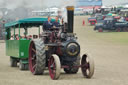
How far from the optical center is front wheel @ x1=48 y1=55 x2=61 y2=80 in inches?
408

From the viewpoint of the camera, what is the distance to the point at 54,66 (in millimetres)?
10750

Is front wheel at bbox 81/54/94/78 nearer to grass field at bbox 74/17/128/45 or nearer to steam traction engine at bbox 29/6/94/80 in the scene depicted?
steam traction engine at bbox 29/6/94/80

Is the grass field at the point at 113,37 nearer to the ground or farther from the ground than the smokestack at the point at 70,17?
nearer to the ground

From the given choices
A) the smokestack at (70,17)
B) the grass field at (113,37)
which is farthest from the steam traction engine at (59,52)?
the grass field at (113,37)

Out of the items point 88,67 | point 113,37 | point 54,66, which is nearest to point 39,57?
point 54,66

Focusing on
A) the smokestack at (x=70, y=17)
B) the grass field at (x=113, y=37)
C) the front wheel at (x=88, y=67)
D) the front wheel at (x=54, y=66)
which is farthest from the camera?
the grass field at (x=113, y=37)

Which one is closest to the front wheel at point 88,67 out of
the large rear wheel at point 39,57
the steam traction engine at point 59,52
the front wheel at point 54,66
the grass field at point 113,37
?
the steam traction engine at point 59,52

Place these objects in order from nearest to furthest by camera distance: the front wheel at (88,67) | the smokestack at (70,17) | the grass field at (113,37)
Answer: the front wheel at (88,67), the smokestack at (70,17), the grass field at (113,37)

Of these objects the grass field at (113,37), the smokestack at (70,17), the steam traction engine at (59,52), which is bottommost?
the grass field at (113,37)

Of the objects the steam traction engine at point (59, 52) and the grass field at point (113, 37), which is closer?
the steam traction engine at point (59, 52)

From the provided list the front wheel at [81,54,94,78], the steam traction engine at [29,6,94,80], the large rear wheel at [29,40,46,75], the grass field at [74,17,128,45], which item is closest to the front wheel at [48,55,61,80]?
the steam traction engine at [29,6,94,80]

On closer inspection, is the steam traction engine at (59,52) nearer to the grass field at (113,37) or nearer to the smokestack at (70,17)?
the smokestack at (70,17)

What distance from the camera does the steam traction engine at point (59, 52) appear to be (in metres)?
10.9

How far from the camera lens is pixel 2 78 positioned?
10.7 meters
